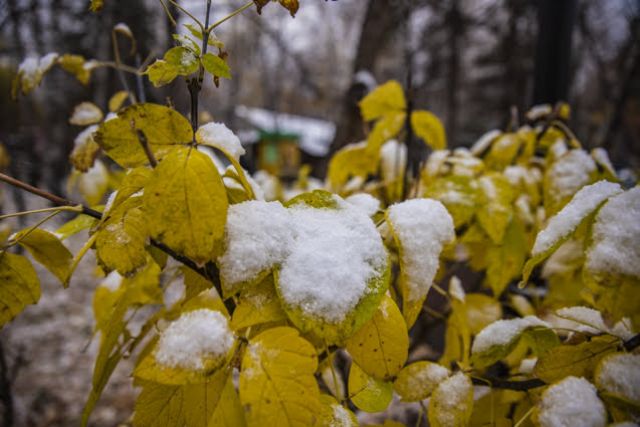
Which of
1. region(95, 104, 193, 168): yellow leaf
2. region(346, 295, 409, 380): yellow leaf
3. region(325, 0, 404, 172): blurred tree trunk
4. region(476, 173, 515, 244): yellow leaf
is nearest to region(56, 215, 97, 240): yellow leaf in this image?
region(95, 104, 193, 168): yellow leaf

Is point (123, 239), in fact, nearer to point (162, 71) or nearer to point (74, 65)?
point (162, 71)

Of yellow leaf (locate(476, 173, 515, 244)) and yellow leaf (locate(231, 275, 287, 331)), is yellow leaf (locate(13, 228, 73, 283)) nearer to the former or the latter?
yellow leaf (locate(231, 275, 287, 331))

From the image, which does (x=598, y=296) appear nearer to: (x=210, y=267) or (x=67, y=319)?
(x=210, y=267)

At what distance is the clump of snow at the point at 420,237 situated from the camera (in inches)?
15.7

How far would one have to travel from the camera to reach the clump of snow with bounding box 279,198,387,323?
0.34m

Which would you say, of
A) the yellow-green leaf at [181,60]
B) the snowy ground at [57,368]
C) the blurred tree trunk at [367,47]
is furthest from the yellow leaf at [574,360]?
the snowy ground at [57,368]

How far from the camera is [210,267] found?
1.34ft

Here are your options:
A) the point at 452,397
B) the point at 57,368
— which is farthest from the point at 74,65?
the point at 57,368

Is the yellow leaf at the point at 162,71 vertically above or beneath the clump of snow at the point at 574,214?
above

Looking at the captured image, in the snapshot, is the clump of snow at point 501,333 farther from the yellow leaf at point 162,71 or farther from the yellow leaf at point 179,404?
the yellow leaf at point 162,71

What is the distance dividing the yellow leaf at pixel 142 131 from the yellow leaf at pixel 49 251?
0.15m

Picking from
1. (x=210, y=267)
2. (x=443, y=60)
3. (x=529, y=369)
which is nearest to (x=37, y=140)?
(x=210, y=267)

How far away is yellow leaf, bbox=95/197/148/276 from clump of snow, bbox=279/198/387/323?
0.15 metres

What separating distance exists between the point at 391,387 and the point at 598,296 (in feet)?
0.74
